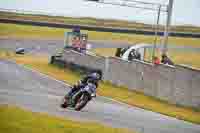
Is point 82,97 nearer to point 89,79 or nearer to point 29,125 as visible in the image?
point 89,79

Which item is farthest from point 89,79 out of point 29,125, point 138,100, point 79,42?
point 79,42

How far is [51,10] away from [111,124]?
5861 millimetres

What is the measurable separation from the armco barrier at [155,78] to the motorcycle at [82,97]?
17.5 feet

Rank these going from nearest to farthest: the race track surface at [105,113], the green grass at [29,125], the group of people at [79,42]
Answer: the green grass at [29,125]
the race track surface at [105,113]
the group of people at [79,42]

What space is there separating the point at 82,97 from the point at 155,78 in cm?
794

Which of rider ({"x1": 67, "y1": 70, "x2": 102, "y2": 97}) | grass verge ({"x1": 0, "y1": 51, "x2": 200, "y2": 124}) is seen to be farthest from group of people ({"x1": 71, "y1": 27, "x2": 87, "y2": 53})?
rider ({"x1": 67, "y1": 70, "x2": 102, "y2": 97})

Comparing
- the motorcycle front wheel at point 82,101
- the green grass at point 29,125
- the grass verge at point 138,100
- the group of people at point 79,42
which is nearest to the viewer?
the green grass at point 29,125

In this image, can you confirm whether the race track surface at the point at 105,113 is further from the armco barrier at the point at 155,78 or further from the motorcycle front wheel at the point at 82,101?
the armco barrier at the point at 155,78

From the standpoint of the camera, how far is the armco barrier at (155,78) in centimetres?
2083

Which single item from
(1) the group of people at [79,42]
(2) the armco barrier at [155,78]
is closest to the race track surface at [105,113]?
(2) the armco barrier at [155,78]

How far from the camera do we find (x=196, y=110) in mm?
20047

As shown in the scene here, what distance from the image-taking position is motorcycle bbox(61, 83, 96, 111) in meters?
15.8

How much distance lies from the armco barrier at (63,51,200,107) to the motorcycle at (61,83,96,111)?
5.34 m

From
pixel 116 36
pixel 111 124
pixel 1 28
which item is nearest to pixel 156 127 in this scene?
pixel 111 124
